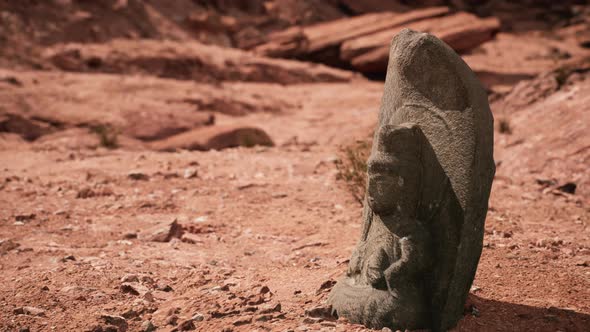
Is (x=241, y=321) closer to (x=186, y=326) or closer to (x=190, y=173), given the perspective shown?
(x=186, y=326)

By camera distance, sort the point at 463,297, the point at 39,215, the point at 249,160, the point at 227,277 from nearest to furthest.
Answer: the point at 463,297 → the point at 227,277 → the point at 39,215 → the point at 249,160

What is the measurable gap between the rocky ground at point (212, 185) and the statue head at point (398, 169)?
0.62m

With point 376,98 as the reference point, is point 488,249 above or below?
below

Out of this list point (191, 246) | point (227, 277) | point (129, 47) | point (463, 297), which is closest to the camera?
point (463, 297)

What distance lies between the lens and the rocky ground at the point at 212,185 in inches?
140

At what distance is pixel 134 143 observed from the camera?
9203 millimetres

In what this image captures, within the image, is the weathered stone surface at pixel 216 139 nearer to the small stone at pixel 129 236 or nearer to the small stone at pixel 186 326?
the small stone at pixel 129 236

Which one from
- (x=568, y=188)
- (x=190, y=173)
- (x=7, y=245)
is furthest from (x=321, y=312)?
(x=190, y=173)

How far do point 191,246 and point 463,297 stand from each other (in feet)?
8.18

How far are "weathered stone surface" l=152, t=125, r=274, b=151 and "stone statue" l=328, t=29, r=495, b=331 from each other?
599 cm

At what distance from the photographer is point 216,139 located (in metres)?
8.91

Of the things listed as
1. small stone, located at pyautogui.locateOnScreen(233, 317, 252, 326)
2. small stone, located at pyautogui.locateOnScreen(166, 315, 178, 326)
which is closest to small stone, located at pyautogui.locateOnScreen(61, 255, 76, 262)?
small stone, located at pyautogui.locateOnScreen(166, 315, 178, 326)

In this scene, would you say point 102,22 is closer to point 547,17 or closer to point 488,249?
point 488,249

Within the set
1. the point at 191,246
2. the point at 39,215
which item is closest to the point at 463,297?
the point at 191,246
